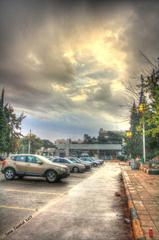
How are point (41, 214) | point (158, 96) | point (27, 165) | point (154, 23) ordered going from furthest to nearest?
point (27, 165), point (154, 23), point (158, 96), point (41, 214)

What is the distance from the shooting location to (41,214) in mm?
6777

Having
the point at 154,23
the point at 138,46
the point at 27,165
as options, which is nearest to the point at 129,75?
the point at 138,46

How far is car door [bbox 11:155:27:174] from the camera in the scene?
15852 millimetres

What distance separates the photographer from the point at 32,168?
1569 cm

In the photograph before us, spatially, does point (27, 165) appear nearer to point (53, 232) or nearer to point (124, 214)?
point (124, 214)

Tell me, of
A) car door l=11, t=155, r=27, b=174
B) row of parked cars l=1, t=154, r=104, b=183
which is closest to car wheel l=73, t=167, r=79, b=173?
row of parked cars l=1, t=154, r=104, b=183

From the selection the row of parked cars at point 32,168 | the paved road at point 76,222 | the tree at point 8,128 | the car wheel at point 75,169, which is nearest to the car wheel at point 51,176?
the row of parked cars at point 32,168

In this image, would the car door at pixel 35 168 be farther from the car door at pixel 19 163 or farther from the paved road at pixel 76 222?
the paved road at pixel 76 222

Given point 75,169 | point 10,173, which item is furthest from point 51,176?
point 75,169

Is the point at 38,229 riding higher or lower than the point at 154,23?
lower

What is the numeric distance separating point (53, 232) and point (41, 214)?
5.59 ft

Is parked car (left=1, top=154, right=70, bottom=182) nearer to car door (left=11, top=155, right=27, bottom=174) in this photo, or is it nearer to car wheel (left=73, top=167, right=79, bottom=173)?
car door (left=11, top=155, right=27, bottom=174)

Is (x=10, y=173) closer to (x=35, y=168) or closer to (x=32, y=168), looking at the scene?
(x=32, y=168)

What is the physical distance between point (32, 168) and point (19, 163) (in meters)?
1.02
